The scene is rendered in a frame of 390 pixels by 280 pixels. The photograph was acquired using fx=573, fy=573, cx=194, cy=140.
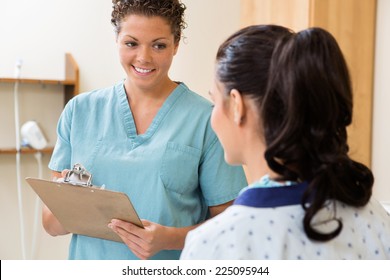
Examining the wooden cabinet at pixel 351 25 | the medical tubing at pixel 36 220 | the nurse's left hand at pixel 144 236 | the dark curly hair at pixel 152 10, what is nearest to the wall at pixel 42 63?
the medical tubing at pixel 36 220

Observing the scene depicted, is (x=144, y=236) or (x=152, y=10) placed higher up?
(x=152, y=10)

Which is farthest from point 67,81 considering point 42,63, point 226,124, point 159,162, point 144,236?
point 226,124

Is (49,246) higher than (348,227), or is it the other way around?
(348,227)

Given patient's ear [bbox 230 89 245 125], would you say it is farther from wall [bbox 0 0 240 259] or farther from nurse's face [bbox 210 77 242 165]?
wall [bbox 0 0 240 259]

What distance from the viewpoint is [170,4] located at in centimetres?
141

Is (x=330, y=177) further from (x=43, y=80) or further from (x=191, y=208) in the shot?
(x=43, y=80)

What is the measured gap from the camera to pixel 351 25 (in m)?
2.47

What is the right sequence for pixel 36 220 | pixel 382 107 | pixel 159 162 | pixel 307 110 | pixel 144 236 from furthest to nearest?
pixel 36 220
pixel 382 107
pixel 159 162
pixel 144 236
pixel 307 110

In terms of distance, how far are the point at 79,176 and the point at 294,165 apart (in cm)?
63

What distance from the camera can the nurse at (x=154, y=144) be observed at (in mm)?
1352

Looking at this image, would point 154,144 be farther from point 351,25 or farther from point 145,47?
point 351,25

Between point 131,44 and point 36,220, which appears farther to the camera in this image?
point 36,220
